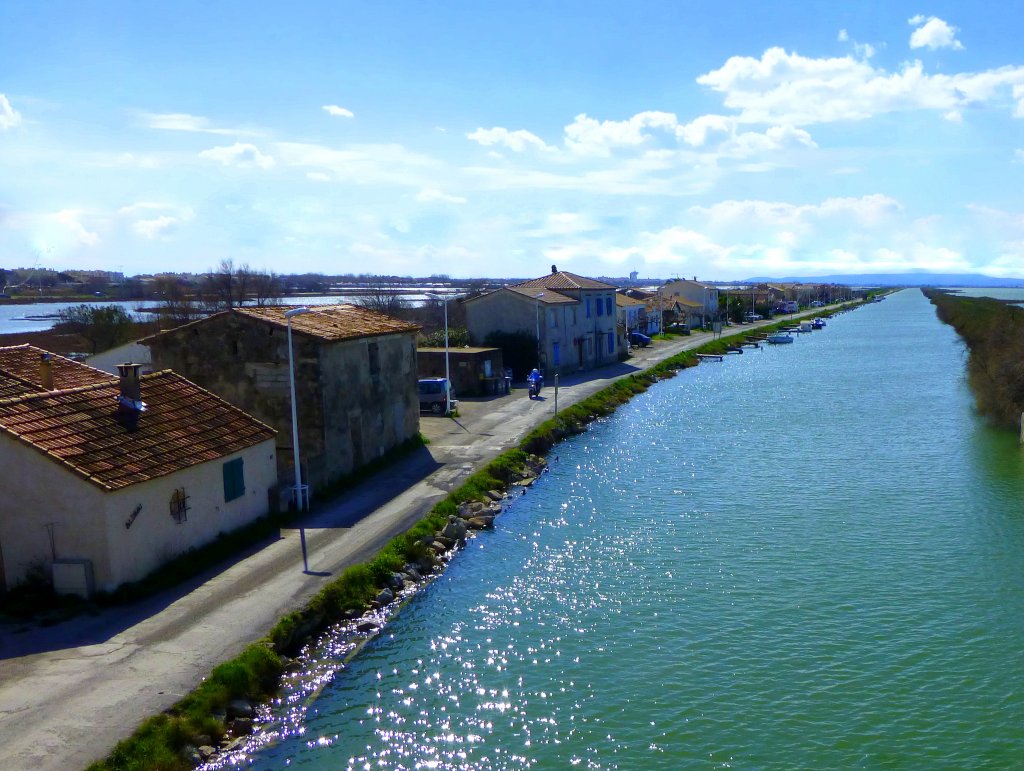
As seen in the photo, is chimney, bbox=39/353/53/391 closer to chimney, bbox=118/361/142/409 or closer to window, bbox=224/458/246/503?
chimney, bbox=118/361/142/409

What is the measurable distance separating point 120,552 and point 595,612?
985cm

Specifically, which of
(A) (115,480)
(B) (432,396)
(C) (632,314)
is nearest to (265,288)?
(C) (632,314)

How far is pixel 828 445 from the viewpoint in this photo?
126 ft

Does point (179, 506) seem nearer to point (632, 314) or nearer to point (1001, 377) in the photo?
point (1001, 377)

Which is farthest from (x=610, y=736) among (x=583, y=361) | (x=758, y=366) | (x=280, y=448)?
(x=758, y=366)

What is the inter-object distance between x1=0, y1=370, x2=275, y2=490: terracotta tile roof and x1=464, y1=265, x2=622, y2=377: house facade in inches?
1329

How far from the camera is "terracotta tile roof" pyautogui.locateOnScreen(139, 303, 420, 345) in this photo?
2703 centimetres

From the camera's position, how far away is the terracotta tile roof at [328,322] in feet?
88.7

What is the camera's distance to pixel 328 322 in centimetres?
2955

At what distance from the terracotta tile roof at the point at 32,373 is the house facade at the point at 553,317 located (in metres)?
31.7

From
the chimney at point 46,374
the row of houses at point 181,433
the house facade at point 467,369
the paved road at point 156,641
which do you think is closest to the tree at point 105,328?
the house facade at point 467,369

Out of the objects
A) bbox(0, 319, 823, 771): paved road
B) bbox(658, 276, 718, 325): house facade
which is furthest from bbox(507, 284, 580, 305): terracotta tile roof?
bbox(658, 276, 718, 325): house facade

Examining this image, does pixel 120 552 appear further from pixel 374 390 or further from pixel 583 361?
pixel 583 361

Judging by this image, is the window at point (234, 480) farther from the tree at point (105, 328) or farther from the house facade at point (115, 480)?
the tree at point (105, 328)
